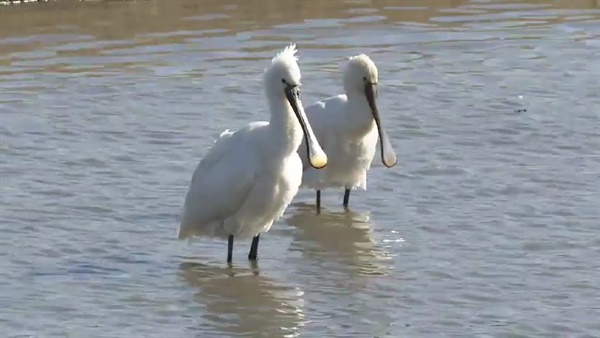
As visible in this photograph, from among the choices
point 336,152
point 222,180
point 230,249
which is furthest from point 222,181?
point 336,152

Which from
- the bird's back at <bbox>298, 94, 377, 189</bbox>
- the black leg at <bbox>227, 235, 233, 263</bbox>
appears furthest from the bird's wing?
the bird's back at <bbox>298, 94, 377, 189</bbox>

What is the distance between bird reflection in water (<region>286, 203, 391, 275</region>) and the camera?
9039 millimetres

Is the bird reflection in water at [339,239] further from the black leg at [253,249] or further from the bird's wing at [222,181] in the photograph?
the bird's wing at [222,181]

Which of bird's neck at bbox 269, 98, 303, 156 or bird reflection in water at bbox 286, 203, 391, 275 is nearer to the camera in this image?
bird's neck at bbox 269, 98, 303, 156

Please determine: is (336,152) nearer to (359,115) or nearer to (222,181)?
(359,115)

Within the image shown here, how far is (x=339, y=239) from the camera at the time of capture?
9695 mm

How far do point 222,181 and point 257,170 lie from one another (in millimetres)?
253

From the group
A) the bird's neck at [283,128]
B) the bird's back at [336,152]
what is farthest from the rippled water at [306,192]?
the bird's neck at [283,128]

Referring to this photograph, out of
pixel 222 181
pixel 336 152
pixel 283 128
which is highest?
pixel 283 128

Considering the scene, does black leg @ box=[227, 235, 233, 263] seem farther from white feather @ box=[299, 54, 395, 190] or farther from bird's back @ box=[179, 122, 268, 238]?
white feather @ box=[299, 54, 395, 190]

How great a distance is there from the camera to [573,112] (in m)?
12.4

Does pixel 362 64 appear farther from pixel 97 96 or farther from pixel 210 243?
pixel 97 96

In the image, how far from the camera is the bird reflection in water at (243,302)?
780 centimetres

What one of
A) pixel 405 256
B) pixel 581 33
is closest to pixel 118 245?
pixel 405 256
